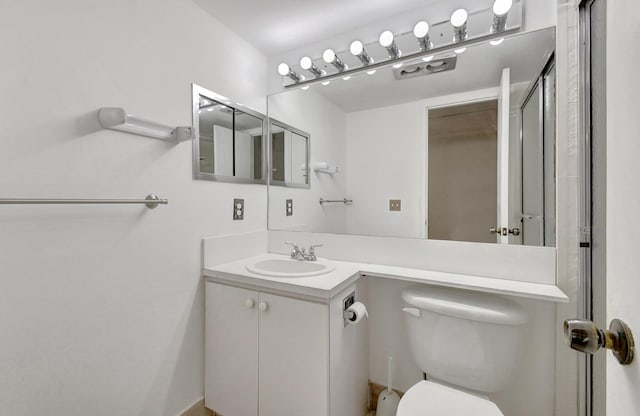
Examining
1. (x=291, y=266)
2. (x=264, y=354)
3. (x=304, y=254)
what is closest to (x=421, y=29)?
(x=304, y=254)

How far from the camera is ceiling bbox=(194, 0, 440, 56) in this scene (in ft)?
4.73

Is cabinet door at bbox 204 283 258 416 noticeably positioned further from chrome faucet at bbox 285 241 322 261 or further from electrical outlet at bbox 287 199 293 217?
electrical outlet at bbox 287 199 293 217

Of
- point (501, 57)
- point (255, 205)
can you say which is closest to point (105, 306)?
point (255, 205)

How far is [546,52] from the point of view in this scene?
1226 millimetres

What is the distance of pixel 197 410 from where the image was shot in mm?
1412

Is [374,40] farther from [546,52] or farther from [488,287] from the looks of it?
[488,287]

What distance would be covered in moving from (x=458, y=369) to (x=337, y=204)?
1.01 metres

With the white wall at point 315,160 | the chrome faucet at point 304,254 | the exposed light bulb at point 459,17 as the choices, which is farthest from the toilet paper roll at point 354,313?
the exposed light bulb at point 459,17

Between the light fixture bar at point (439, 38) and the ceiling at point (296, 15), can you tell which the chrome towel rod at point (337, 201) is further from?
the ceiling at point (296, 15)

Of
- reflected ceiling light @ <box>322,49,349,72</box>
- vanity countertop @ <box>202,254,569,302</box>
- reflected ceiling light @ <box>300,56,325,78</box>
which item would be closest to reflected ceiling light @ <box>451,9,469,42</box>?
reflected ceiling light @ <box>322,49,349,72</box>

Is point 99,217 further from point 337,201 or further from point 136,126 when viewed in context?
point 337,201

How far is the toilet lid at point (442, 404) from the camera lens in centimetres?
101

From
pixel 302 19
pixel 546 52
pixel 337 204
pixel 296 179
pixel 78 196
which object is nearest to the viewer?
pixel 78 196

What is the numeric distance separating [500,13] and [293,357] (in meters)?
1.74
